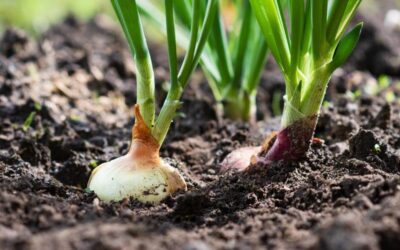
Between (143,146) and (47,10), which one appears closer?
(143,146)

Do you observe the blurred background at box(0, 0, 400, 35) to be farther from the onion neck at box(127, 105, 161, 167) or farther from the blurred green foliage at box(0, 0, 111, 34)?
the onion neck at box(127, 105, 161, 167)

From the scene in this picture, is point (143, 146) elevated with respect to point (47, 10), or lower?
lower

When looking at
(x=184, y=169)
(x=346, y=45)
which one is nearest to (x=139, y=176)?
(x=184, y=169)

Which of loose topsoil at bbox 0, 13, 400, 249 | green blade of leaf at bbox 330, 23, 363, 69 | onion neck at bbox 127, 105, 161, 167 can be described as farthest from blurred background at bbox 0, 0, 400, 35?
green blade of leaf at bbox 330, 23, 363, 69

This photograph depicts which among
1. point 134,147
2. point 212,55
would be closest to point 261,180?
point 134,147

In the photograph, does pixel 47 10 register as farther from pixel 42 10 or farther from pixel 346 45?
pixel 346 45

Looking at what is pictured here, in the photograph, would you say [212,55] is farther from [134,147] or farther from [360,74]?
[360,74]

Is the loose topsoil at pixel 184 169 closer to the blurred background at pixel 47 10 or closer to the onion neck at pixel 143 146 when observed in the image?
the onion neck at pixel 143 146
